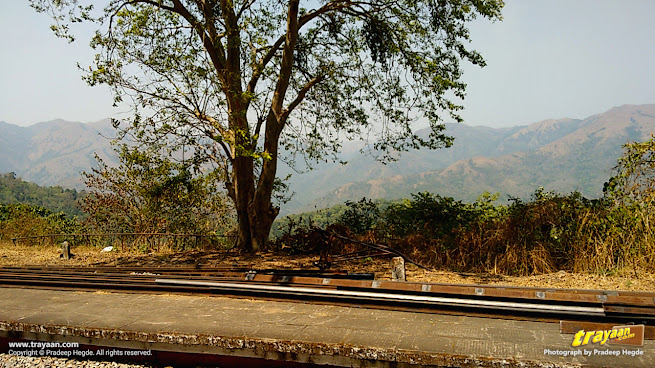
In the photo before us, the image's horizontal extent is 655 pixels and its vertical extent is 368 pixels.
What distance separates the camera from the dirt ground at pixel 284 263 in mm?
6430

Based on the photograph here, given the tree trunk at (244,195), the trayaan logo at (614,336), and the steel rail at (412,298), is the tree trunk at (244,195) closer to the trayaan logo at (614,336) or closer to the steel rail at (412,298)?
the steel rail at (412,298)

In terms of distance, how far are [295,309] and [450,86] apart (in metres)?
6.51

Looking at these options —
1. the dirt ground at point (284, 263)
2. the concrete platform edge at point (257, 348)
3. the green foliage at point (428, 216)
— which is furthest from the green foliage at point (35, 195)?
the concrete platform edge at point (257, 348)

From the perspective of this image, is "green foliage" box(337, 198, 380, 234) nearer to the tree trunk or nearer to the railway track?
the tree trunk

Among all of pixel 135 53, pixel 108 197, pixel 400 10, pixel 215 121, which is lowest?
pixel 108 197

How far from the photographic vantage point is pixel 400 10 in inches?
414

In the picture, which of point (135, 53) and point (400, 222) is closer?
point (135, 53)

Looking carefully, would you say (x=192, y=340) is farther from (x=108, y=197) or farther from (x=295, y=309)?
(x=108, y=197)

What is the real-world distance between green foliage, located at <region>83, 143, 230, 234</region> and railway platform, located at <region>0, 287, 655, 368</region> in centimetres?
905

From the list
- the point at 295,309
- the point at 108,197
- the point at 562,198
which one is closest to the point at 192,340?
the point at 295,309

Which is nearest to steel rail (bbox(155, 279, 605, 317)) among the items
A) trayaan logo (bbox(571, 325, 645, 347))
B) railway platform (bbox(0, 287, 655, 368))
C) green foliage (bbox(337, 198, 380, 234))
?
railway platform (bbox(0, 287, 655, 368))

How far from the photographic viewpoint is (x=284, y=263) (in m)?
9.16

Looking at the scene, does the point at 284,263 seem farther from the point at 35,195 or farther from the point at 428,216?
the point at 35,195

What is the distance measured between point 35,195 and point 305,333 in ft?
314
